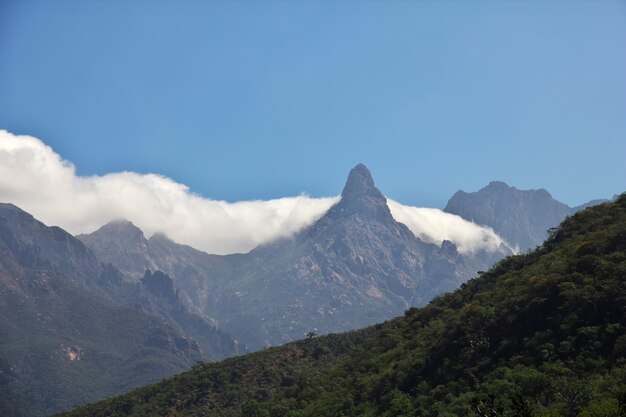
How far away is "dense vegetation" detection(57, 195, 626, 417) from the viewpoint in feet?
366

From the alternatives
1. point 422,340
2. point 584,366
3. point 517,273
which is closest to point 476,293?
point 517,273

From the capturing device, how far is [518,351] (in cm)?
12925

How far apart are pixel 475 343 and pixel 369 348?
57436 millimetres

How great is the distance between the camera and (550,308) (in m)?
132

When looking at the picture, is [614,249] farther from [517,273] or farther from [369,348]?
[369,348]

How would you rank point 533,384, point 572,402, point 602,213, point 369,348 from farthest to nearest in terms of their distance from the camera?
point 369,348
point 602,213
point 533,384
point 572,402

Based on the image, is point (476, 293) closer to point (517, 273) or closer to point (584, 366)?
point (517, 273)

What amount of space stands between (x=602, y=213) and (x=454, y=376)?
64.8 meters

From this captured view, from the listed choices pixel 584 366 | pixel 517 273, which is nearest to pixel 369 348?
pixel 517 273

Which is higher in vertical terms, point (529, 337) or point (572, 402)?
point (529, 337)

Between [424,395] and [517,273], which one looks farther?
[517,273]

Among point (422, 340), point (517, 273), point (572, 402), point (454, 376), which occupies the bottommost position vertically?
point (572, 402)

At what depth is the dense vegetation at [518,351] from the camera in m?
111

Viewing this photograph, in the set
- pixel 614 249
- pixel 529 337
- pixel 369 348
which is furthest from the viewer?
pixel 369 348
